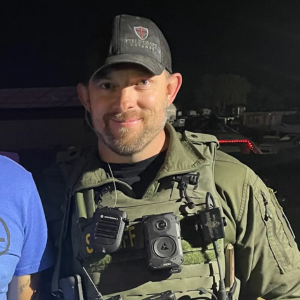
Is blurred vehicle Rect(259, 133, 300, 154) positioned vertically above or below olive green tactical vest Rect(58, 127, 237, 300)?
above

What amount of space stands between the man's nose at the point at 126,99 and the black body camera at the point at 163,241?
0.37m

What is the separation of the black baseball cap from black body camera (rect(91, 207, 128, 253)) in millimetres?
477

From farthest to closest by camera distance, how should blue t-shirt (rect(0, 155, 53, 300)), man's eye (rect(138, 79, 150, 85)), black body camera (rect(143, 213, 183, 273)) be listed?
man's eye (rect(138, 79, 150, 85)) → black body camera (rect(143, 213, 183, 273)) → blue t-shirt (rect(0, 155, 53, 300))

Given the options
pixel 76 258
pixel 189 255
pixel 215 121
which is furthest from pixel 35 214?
pixel 215 121

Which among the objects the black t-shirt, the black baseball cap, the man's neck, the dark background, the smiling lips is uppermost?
the dark background

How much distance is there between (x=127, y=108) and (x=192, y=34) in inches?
23.1

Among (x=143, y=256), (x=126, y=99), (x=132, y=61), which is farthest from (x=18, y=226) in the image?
(x=132, y=61)

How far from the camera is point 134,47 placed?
1371 millimetres

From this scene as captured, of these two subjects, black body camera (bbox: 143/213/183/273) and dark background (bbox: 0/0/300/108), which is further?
dark background (bbox: 0/0/300/108)

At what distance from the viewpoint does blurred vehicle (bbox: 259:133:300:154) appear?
1.73 metres

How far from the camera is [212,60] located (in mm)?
1718

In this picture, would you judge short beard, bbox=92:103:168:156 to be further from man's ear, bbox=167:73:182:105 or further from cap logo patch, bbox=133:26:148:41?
cap logo patch, bbox=133:26:148:41

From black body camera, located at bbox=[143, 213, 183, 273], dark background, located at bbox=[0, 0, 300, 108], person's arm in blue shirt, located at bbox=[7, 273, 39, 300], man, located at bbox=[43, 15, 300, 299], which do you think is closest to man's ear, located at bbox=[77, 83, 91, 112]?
man, located at bbox=[43, 15, 300, 299]

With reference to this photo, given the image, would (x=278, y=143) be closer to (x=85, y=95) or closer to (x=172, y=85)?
(x=172, y=85)
